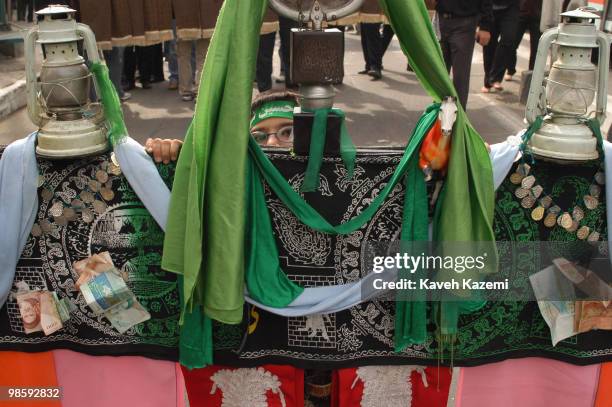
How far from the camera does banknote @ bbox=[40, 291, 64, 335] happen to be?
88.2 inches

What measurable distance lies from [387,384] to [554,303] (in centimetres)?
64

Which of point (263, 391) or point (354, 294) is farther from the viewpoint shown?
point (263, 391)

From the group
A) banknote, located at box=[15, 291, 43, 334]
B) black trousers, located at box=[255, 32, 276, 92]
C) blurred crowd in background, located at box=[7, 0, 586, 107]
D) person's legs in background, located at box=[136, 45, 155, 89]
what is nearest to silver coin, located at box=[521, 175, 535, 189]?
banknote, located at box=[15, 291, 43, 334]

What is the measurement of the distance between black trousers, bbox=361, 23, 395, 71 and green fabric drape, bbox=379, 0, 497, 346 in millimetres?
6037

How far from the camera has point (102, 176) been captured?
84.4 inches

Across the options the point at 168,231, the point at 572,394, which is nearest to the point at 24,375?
the point at 168,231

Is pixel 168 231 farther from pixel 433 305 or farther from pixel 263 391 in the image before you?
pixel 433 305

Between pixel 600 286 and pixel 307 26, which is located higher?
pixel 307 26

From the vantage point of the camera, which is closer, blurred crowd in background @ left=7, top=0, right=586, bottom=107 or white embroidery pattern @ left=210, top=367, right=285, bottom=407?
white embroidery pattern @ left=210, top=367, right=285, bottom=407

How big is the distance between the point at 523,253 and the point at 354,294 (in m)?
0.59

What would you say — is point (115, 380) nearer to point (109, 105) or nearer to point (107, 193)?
point (107, 193)

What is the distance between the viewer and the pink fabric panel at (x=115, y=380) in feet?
7.64

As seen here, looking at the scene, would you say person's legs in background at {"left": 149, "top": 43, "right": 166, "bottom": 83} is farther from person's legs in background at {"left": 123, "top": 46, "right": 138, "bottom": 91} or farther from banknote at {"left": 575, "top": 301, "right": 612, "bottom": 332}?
banknote at {"left": 575, "top": 301, "right": 612, "bottom": 332}

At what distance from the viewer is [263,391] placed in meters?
2.31
